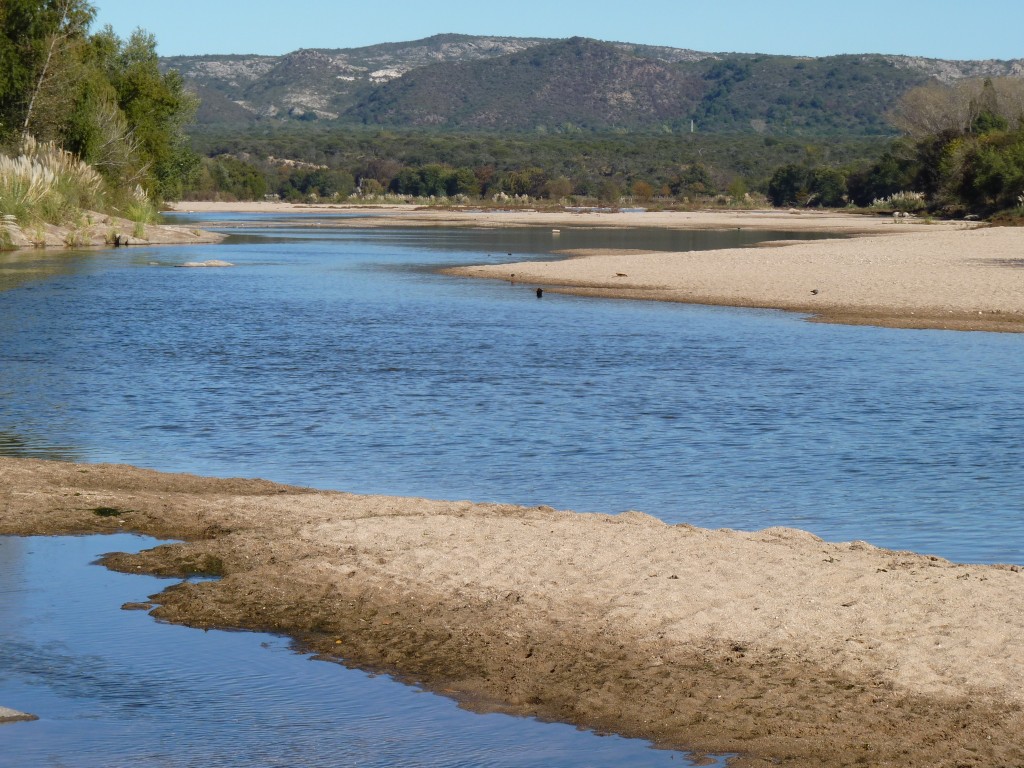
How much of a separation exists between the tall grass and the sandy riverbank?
3701 centimetres

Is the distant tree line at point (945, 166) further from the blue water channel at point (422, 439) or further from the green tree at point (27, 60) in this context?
the blue water channel at point (422, 439)

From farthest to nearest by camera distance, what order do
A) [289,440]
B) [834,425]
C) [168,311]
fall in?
[168,311] → [834,425] → [289,440]

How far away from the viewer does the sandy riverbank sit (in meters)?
6.42

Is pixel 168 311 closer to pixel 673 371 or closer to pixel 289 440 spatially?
pixel 673 371

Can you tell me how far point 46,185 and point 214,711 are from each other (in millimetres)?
42415

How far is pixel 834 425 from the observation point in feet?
47.8

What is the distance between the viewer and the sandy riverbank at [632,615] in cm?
642

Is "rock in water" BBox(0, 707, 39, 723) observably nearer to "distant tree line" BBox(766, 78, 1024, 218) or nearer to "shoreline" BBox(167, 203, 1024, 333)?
"shoreline" BBox(167, 203, 1024, 333)

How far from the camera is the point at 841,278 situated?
31281 millimetres

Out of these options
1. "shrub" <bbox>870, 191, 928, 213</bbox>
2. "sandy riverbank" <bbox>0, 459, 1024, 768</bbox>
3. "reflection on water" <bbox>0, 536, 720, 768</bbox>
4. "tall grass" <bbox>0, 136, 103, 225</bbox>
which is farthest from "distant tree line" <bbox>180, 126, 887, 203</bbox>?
"reflection on water" <bbox>0, 536, 720, 768</bbox>

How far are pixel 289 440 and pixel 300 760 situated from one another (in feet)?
25.0

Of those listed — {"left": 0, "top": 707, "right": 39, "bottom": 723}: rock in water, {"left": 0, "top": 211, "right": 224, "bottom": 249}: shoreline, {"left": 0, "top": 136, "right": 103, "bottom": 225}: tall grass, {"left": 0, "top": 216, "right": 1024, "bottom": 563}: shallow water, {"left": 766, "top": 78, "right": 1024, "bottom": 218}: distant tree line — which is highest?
{"left": 766, "top": 78, "right": 1024, "bottom": 218}: distant tree line

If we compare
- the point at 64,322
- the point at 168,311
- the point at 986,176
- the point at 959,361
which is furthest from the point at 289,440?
the point at 986,176

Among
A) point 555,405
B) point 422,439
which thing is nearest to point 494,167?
point 555,405
